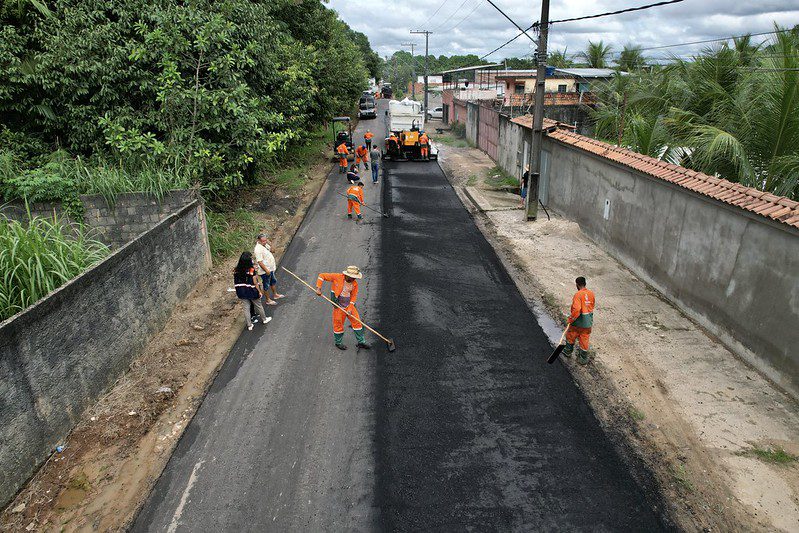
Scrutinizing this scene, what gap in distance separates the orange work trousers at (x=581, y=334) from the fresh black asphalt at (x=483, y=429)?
0.52m

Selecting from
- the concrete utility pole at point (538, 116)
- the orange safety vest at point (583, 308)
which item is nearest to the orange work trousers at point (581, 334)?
the orange safety vest at point (583, 308)

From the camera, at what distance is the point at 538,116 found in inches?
588

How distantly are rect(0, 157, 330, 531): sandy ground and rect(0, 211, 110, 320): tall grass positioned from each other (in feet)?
5.29

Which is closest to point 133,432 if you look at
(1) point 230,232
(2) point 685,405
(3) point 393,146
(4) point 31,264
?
(4) point 31,264

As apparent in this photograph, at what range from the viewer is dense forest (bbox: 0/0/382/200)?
11266 millimetres

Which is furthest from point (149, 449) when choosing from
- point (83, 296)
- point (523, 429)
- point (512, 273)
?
point (512, 273)

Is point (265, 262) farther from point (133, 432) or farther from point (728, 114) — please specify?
point (728, 114)

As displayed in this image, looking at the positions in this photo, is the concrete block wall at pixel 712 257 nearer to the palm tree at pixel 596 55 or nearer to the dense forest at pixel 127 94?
the dense forest at pixel 127 94

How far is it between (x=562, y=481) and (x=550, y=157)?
12925 mm

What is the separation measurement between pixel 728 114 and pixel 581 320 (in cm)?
704

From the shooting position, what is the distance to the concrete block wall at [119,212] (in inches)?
397

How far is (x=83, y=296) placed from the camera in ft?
21.1

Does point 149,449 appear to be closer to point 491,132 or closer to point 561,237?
point 561,237

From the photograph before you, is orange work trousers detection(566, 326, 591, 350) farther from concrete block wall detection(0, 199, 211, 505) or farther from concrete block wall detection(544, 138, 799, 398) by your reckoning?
concrete block wall detection(0, 199, 211, 505)
